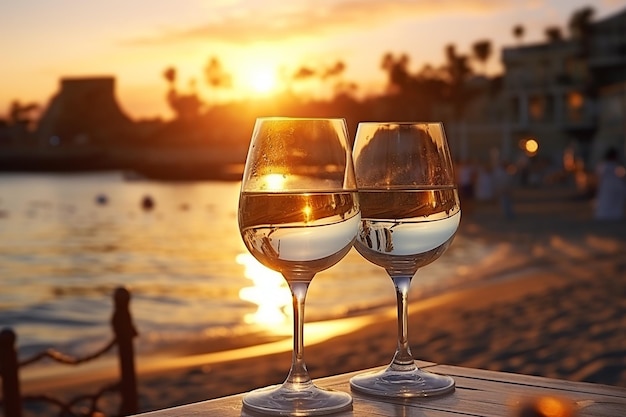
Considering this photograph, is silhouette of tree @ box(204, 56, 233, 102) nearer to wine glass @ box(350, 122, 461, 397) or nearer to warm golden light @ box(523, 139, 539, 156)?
warm golden light @ box(523, 139, 539, 156)

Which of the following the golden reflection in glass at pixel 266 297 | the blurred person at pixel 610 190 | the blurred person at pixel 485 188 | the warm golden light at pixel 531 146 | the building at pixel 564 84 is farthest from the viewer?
the building at pixel 564 84

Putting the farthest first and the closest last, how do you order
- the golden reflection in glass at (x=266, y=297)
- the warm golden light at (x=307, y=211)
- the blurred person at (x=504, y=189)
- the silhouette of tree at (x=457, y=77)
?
the silhouette of tree at (x=457, y=77) → the blurred person at (x=504, y=189) → the golden reflection in glass at (x=266, y=297) → the warm golden light at (x=307, y=211)

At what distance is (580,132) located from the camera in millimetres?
81312

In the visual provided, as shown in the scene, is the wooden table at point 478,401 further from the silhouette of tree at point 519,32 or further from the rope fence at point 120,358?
the silhouette of tree at point 519,32

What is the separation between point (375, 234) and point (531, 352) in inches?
372

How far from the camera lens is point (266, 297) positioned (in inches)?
793

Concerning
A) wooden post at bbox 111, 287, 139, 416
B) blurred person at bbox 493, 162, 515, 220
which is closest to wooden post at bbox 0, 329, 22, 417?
wooden post at bbox 111, 287, 139, 416

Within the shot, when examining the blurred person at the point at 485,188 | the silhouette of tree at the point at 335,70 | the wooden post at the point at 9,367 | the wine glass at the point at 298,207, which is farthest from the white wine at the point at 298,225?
the silhouette of tree at the point at 335,70

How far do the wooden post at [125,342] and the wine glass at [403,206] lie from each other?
441 centimetres

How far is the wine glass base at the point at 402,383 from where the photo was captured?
1936 millimetres

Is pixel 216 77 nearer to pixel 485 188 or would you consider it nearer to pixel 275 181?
pixel 485 188

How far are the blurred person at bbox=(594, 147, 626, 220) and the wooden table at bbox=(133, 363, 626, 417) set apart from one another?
2375cm

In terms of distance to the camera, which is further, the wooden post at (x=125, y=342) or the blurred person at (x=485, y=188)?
the blurred person at (x=485, y=188)

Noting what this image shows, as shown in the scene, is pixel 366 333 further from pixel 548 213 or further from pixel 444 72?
pixel 444 72
